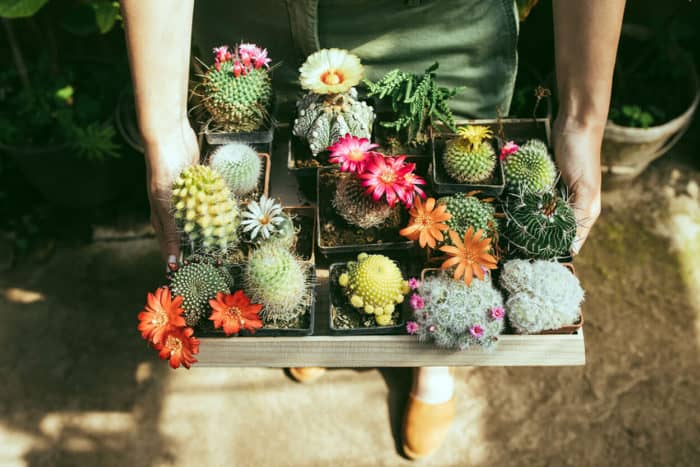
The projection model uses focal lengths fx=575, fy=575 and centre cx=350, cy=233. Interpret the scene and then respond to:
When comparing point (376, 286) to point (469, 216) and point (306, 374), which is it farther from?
point (306, 374)

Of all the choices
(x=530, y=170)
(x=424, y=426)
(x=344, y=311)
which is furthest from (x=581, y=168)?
(x=424, y=426)

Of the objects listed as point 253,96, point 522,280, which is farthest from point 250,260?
point 522,280

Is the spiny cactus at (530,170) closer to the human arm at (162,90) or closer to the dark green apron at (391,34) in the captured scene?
the dark green apron at (391,34)

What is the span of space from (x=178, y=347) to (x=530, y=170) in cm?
110

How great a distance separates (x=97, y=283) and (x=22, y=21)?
147cm

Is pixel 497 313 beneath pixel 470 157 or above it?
beneath

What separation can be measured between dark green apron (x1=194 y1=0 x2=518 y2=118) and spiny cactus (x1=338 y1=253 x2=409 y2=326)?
721mm

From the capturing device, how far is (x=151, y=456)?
2.64 metres

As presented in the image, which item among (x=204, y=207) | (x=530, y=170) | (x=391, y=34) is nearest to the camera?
(x=204, y=207)

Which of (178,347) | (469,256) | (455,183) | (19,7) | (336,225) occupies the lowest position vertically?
(178,347)

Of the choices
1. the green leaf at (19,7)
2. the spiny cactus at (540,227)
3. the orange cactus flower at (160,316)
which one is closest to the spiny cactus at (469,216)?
the spiny cactus at (540,227)

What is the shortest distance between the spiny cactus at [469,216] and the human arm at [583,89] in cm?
29

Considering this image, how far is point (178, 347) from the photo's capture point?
1477 millimetres

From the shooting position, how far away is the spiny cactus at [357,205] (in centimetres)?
156
